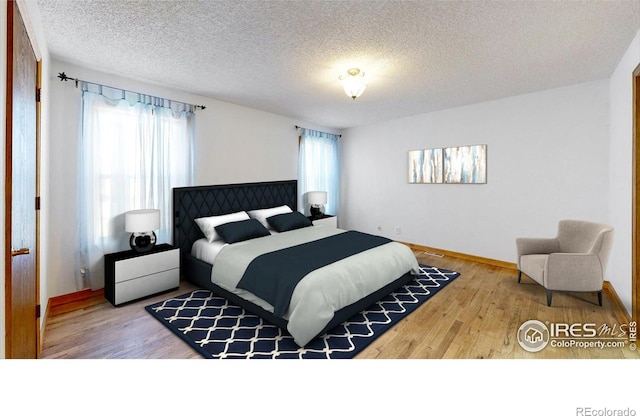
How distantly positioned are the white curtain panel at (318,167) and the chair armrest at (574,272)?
3808mm

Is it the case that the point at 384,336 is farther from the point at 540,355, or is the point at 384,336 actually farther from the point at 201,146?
the point at 201,146

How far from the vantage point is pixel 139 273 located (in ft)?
9.88

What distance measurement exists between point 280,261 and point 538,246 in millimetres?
3036

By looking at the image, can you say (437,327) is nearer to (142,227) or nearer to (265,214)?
(265,214)

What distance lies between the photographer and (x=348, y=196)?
628 cm

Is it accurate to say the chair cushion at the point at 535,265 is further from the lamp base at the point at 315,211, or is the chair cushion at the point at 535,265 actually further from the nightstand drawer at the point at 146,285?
the nightstand drawer at the point at 146,285

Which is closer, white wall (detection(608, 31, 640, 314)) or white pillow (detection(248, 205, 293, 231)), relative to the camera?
white wall (detection(608, 31, 640, 314))

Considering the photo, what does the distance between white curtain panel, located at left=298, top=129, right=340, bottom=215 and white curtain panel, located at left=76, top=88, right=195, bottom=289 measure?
2224 mm

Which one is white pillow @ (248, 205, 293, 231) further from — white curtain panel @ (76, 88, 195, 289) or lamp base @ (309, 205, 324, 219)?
white curtain panel @ (76, 88, 195, 289)

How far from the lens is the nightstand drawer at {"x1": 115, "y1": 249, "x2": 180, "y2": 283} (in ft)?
9.46

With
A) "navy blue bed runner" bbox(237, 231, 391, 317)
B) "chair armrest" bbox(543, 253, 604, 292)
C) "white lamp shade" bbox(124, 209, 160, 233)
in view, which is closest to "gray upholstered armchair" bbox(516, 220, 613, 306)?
"chair armrest" bbox(543, 253, 604, 292)

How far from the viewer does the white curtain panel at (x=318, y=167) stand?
540 cm

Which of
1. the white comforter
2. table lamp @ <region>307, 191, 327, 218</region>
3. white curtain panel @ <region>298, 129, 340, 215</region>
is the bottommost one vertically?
the white comforter
